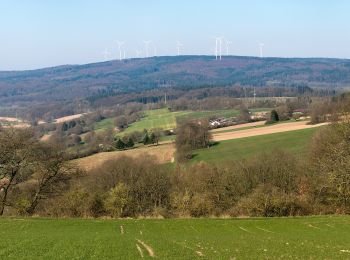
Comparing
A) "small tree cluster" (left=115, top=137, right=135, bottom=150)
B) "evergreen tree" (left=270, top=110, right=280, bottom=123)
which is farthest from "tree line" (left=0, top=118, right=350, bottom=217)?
"evergreen tree" (left=270, top=110, right=280, bottom=123)

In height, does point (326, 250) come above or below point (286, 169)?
above

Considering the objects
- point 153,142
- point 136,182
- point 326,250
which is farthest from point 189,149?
point 326,250

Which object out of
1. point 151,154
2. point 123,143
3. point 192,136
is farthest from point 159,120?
point 151,154

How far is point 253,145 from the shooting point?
76188 mm

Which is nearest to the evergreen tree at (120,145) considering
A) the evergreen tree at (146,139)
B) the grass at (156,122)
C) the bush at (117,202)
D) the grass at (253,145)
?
the evergreen tree at (146,139)

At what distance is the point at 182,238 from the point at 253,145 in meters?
54.9

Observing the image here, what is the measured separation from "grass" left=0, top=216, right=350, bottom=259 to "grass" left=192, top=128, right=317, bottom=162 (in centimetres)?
3745

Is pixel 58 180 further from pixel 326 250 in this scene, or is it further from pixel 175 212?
pixel 326 250

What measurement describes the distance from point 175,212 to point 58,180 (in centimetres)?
1277

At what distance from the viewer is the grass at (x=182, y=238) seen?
56.9 feet

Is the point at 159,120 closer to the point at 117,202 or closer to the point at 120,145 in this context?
the point at 120,145

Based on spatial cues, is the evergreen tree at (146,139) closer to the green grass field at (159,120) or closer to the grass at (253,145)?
the green grass field at (159,120)

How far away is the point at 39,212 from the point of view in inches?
1689

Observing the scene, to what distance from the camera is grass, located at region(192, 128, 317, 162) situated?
69213 millimetres
